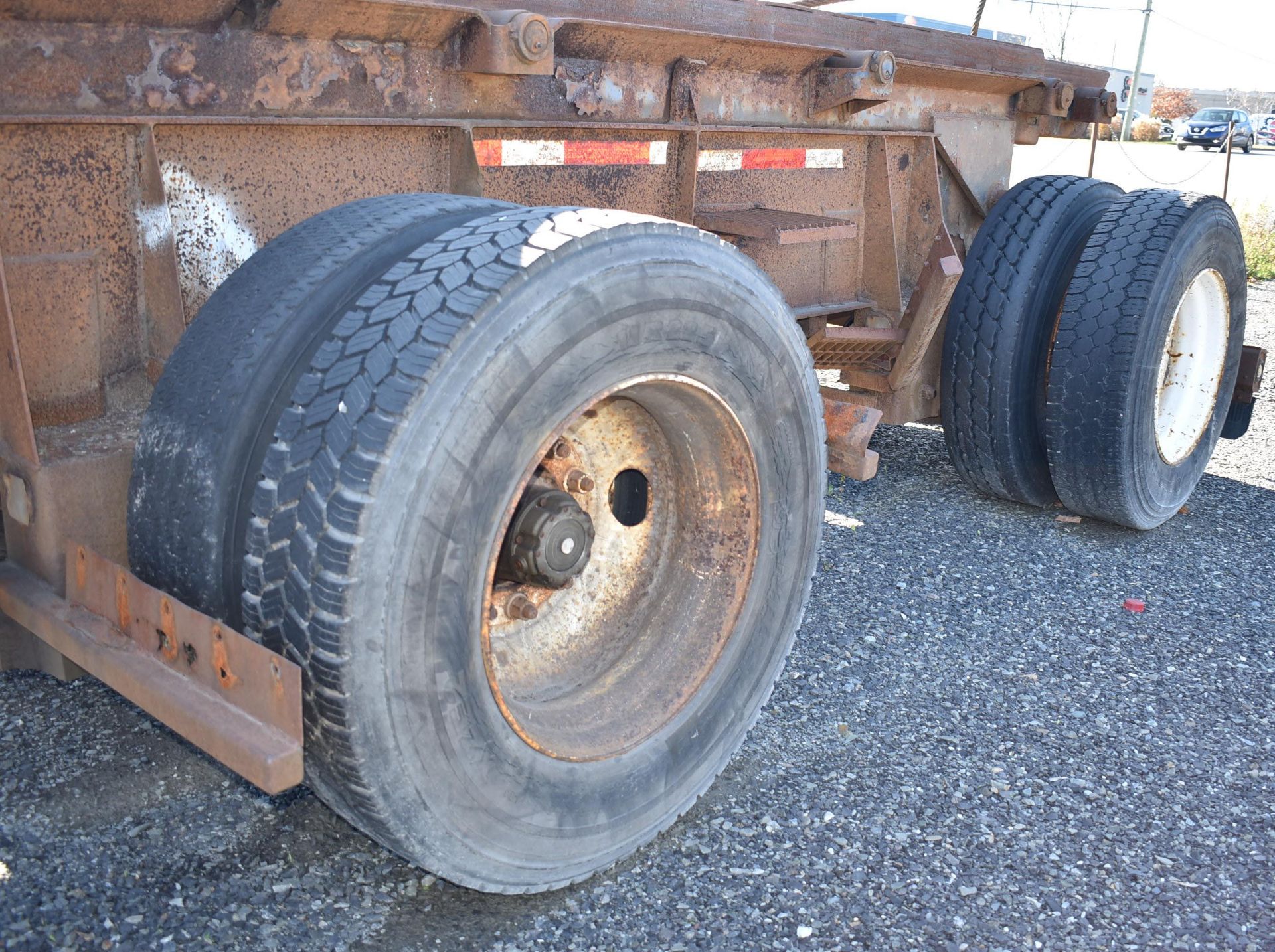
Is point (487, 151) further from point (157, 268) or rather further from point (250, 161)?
point (157, 268)

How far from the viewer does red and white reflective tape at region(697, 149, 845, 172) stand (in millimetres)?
3559

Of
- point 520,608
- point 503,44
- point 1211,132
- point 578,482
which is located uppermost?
point 503,44

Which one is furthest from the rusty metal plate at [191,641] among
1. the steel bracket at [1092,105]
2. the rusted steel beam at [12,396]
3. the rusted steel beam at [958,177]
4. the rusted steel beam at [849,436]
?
the steel bracket at [1092,105]

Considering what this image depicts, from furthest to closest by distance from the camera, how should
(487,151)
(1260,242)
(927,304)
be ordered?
1. (1260,242)
2. (927,304)
3. (487,151)

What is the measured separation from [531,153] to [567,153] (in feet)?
0.44

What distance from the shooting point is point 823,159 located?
13.1 ft

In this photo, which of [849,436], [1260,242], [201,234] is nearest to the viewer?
[201,234]

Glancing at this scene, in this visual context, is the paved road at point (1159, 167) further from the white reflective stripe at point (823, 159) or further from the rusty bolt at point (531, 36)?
the rusty bolt at point (531, 36)

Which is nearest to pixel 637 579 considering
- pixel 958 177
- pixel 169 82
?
pixel 169 82

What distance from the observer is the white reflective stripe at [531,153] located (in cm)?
297

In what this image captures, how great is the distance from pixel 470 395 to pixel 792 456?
0.96m

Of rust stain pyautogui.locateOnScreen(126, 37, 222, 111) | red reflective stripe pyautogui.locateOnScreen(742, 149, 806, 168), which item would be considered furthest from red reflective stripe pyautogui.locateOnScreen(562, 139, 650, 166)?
rust stain pyautogui.locateOnScreen(126, 37, 222, 111)

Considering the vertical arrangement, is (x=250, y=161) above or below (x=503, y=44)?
below

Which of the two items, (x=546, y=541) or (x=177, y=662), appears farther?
(x=546, y=541)
